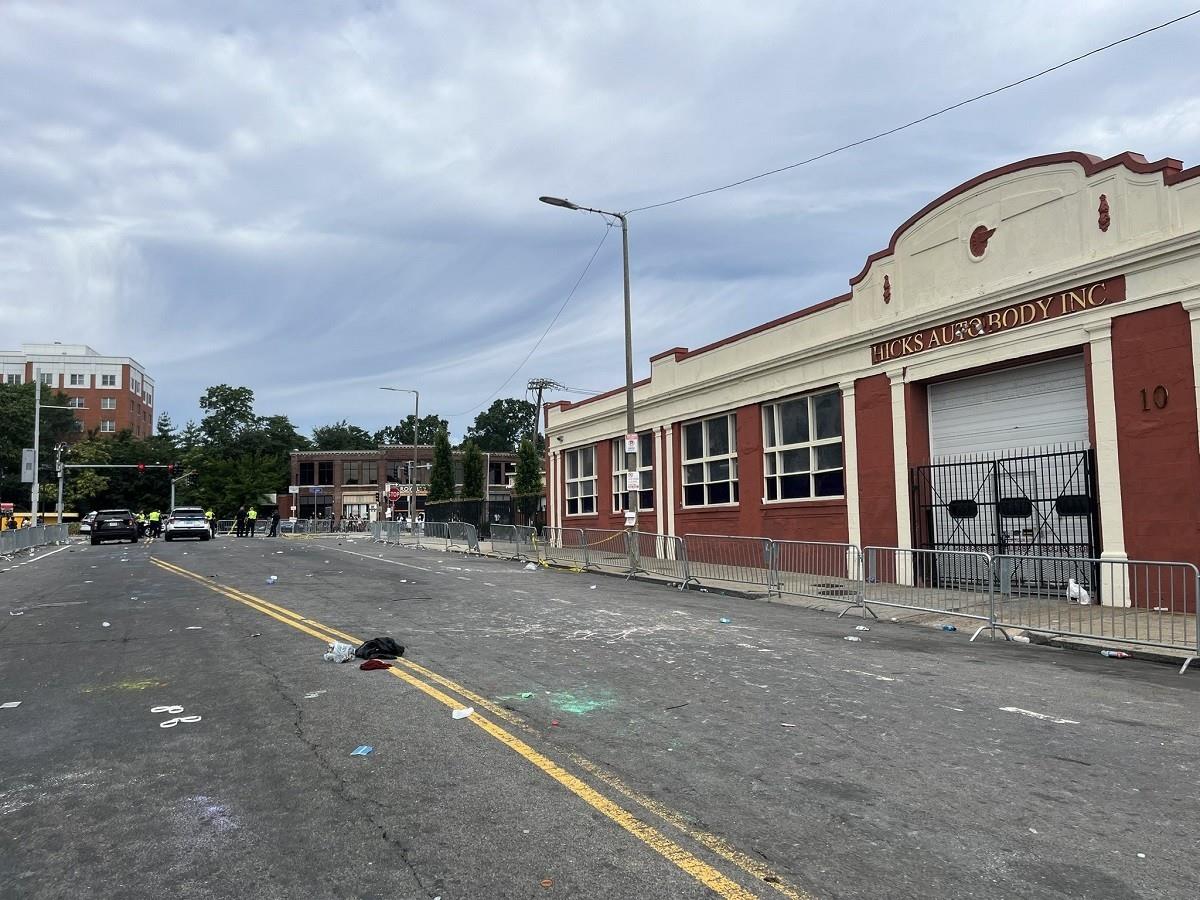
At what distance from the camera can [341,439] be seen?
5221 inches

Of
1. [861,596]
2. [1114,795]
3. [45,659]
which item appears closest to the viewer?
[1114,795]

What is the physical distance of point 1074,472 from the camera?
1448cm

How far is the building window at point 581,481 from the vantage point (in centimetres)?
3241

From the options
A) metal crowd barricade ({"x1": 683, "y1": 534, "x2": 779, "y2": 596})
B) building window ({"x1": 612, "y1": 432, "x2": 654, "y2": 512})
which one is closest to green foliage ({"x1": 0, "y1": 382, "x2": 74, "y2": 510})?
building window ({"x1": 612, "y1": 432, "x2": 654, "y2": 512})

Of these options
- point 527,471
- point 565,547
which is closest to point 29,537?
point 565,547

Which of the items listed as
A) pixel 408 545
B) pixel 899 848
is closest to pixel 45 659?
pixel 899 848

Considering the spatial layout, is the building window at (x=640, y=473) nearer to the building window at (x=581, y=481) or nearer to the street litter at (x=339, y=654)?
the building window at (x=581, y=481)

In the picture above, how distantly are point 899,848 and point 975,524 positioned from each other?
13658 mm

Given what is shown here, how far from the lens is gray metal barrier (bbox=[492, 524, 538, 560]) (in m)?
27.0

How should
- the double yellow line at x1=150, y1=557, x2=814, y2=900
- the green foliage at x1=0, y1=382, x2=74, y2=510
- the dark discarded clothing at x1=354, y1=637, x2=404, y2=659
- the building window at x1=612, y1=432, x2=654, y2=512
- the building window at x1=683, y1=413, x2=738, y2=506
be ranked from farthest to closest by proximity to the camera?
1. the green foliage at x1=0, y1=382, x2=74, y2=510
2. the building window at x1=612, y1=432, x2=654, y2=512
3. the building window at x1=683, y1=413, x2=738, y2=506
4. the dark discarded clothing at x1=354, y1=637, x2=404, y2=659
5. the double yellow line at x1=150, y1=557, x2=814, y2=900

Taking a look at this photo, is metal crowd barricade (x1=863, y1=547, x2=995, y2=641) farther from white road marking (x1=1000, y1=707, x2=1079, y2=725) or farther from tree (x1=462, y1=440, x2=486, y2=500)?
tree (x1=462, y1=440, x2=486, y2=500)

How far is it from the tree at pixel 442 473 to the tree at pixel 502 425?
230ft

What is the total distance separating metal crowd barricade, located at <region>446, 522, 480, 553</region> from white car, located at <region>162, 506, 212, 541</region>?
48.5ft

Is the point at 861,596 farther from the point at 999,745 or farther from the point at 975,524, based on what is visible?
the point at 999,745
